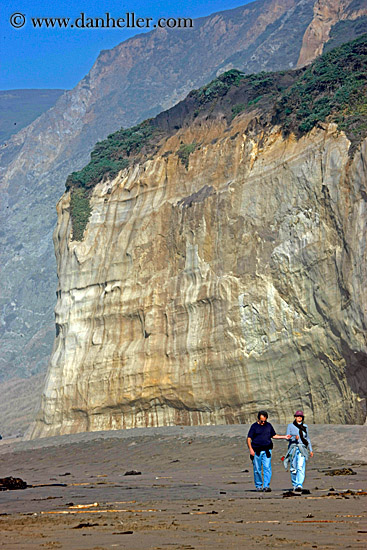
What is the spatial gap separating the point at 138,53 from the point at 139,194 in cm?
11092

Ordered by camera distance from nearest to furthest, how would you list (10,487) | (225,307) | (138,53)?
(10,487) < (225,307) < (138,53)

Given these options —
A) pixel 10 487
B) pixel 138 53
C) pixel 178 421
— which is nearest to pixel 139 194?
pixel 178 421

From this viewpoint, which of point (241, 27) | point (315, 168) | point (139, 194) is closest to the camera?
point (315, 168)

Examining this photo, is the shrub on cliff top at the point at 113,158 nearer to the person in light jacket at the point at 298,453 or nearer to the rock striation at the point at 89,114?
the person in light jacket at the point at 298,453

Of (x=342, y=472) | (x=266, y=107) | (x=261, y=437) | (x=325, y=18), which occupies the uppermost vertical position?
(x=325, y=18)

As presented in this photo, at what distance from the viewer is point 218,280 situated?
Answer: 1129 inches

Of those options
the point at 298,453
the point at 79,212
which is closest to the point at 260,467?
the point at 298,453

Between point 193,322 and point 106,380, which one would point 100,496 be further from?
point 106,380

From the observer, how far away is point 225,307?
2812cm

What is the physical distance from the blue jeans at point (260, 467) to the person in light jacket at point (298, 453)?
0.29 m

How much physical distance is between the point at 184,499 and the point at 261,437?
1.68 metres

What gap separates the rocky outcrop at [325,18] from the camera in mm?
73500

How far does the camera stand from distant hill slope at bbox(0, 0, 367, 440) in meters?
97.2

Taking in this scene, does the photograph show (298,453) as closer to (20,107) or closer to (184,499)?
(184,499)
